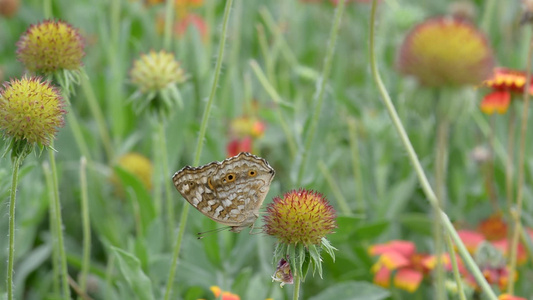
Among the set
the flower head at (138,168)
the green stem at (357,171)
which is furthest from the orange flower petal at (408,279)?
the flower head at (138,168)

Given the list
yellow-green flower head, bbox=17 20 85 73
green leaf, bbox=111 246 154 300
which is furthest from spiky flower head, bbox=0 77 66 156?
green leaf, bbox=111 246 154 300

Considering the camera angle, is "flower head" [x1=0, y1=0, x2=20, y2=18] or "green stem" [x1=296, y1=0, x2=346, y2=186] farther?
"flower head" [x1=0, y1=0, x2=20, y2=18]

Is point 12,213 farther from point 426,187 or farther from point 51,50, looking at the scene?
point 426,187

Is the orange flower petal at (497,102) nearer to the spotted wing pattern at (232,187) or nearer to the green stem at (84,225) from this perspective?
the spotted wing pattern at (232,187)

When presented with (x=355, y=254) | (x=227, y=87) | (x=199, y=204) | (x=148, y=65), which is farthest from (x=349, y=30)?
(x=199, y=204)

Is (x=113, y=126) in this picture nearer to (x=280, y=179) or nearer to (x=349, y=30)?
(x=280, y=179)

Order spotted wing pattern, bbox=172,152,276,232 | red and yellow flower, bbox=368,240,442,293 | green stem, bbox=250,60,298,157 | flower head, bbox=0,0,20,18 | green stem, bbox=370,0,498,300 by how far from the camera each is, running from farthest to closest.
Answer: flower head, bbox=0,0,20,18, green stem, bbox=250,60,298,157, red and yellow flower, bbox=368,240,442,293, spotted wing pattern, bbox=172,152,276,232, green stem, bbox=370,0,498,300

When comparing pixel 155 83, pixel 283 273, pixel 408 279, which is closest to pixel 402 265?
pixel 408 279

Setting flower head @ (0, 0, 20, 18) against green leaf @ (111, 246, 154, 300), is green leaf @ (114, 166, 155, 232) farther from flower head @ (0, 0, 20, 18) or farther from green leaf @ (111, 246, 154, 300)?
flower head @ (0, 0, 20, 18)
